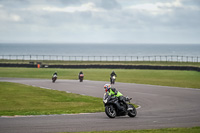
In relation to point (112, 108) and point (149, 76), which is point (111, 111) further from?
point (149, 76)

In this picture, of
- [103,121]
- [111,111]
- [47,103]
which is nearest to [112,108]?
[111,111]

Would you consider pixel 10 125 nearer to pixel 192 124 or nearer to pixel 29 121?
pixel 29 121

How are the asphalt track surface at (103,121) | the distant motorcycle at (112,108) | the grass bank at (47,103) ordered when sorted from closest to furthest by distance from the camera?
1. the asphalt track surface at (103,121)
2. the distant motorcycle at (112,108)
3. the grass bank at (47,103)

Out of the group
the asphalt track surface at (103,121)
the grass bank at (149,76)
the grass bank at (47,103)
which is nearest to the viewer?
the asphalt track surface at (103,121)

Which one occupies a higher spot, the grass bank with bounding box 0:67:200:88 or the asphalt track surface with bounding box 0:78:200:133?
the grass bank with bounding box 0:67:200:88

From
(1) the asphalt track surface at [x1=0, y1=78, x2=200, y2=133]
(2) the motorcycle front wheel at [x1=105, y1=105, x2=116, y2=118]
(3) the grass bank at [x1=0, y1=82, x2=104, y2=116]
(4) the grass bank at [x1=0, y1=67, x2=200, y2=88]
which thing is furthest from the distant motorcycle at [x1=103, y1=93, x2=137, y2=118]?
(4) the grass bank at [x1=0, y1=67, x2=200, y2=88]

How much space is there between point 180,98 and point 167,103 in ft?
10.4

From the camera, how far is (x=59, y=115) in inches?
747

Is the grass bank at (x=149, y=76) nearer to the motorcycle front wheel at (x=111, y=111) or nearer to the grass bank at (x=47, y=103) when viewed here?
the grass bank at (x=47, y=103)

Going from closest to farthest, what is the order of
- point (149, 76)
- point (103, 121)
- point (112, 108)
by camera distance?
point (103, 121) → point (112, 108) → point (149, 76)

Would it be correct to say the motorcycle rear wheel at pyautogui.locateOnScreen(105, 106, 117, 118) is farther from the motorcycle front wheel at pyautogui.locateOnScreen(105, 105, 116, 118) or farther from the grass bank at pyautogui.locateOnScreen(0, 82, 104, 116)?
the grass bank at pyautogui.locateOnScreen(0, 82, 104, 116)

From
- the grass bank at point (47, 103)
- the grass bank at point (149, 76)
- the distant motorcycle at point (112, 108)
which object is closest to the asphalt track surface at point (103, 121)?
the distant motorcycle at point (112, 108)

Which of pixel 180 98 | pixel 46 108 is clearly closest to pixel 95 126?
pixel 46 108

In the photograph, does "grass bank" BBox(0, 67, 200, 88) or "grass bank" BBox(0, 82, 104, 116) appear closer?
"grass bank" BBox(0, 82, 104, 116)
